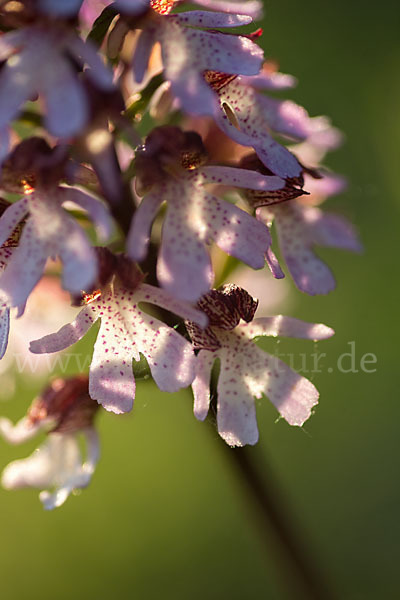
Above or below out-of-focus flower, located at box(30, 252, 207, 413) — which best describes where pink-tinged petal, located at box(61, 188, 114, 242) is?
above

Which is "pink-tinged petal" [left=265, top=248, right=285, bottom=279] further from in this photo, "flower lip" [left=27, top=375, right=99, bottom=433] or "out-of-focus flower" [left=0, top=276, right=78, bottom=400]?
"out-of-focus flower" [left=0, top=276, right=78, bottom=400]

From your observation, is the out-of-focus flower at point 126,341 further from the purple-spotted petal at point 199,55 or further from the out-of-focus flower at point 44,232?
the purple-spotted petal at point 199,55

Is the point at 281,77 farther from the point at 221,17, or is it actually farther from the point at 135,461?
the point at 135,461

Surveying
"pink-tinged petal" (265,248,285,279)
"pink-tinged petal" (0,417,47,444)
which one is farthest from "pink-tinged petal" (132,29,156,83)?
"pink-tinged petal" (0,417,47,444)

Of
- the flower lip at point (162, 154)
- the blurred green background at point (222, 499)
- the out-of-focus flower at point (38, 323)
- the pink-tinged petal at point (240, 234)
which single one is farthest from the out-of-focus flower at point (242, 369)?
the blurred green background at point (222, 499)

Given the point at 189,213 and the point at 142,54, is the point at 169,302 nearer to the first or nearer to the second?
the point at 189,213

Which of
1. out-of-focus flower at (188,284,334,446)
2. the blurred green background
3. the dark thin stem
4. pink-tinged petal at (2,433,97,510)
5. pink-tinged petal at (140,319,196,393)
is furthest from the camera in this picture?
the blurred green background

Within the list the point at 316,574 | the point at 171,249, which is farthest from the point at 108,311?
the point at 316,574
